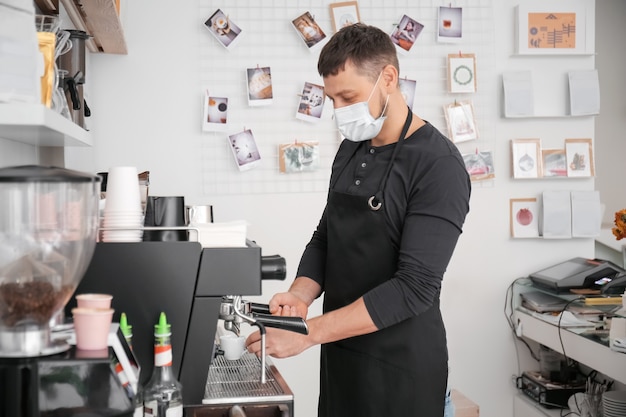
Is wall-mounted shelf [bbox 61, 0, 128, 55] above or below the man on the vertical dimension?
above

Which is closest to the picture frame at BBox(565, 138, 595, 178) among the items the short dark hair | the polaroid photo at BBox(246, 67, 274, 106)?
the polaroid photo at BBox(246, 67, 274, 106)

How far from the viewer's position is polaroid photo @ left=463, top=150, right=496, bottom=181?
11.9ft

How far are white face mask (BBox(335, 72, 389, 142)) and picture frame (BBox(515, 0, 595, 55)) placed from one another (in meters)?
1.76

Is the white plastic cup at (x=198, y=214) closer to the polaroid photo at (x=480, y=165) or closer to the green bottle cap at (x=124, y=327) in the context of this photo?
the green bottle cap at (x=124, y=327)

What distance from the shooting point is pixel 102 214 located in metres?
1.75

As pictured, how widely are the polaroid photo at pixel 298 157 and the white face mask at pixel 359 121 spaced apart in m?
1.34

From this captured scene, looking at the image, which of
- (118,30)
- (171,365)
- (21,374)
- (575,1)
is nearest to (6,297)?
(21,374)

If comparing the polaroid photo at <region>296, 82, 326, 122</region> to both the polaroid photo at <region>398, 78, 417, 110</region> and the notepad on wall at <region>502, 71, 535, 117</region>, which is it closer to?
the polaroid photo at <region>398, 78, 417, 110</region>

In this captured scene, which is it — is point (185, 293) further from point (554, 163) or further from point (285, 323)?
point (554, 163)

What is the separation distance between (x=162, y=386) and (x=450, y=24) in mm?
2570

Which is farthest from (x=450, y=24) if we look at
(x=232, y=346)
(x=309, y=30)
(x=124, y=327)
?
(x=124, y=327)

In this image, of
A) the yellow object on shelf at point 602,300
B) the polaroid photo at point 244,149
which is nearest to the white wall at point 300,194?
the polaroid photo at point 244,149

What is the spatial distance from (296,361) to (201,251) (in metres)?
2.06

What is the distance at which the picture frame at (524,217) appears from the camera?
3660 mm
